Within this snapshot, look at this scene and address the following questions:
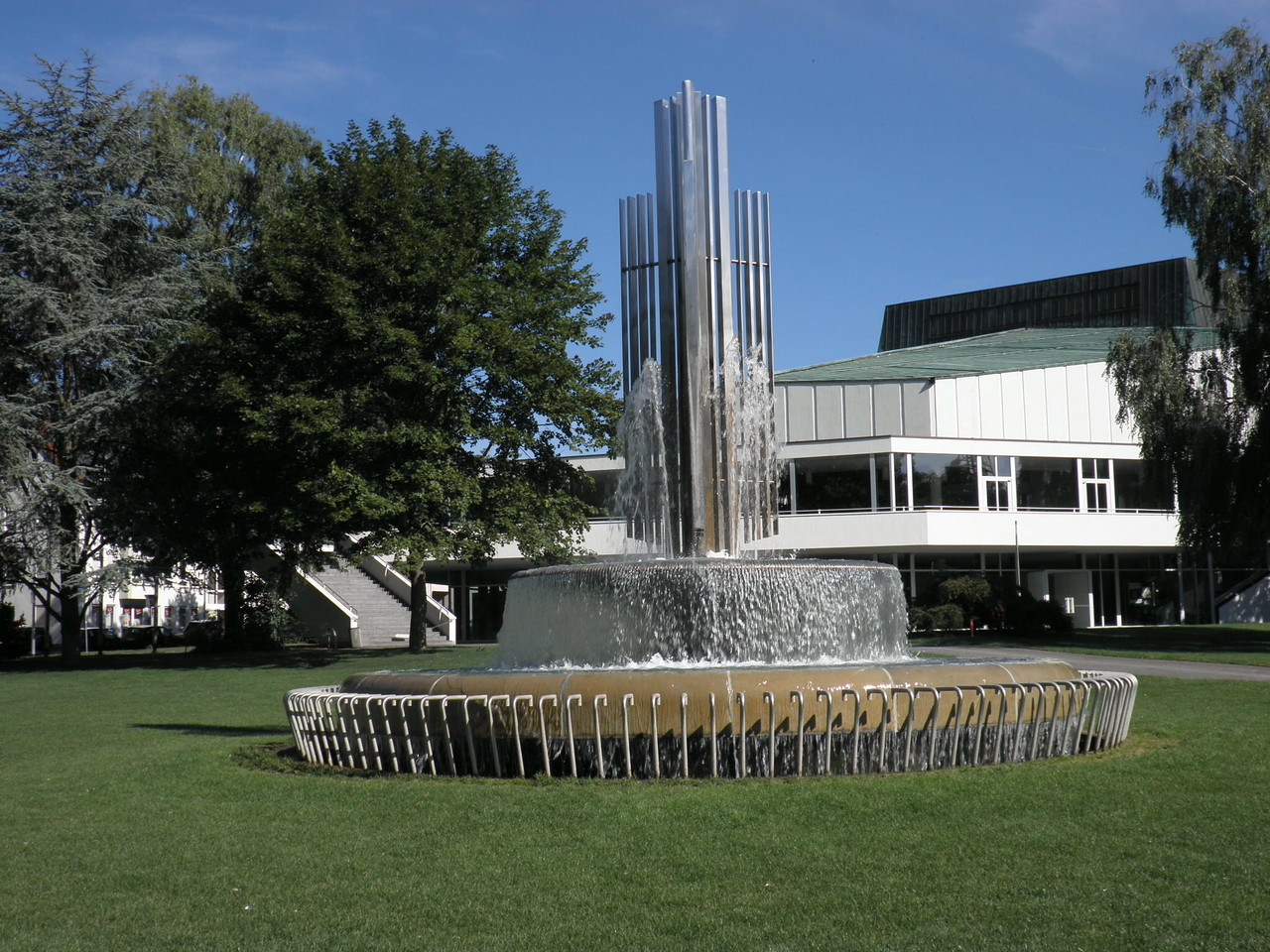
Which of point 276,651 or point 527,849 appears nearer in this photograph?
point 527,849

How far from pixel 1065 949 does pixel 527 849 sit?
3.26 meters

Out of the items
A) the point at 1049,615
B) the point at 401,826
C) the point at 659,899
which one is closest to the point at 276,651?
the point at 1049,615

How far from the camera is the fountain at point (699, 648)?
10.3 m

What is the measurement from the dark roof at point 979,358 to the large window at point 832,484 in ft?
10.5

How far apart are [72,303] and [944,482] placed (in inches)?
1080

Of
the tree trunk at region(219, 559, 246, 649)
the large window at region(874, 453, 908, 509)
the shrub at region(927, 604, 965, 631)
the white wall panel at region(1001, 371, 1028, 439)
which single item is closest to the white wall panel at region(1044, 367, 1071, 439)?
the white wall panel at region(1001, 371, 1028, 439)

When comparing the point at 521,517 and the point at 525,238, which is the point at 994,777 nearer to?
the point at 521,517

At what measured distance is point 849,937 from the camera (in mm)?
5816

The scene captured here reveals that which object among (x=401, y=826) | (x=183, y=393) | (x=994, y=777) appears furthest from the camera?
(x=183, y=393)

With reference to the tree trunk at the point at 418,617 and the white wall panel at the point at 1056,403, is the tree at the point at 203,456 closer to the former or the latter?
the tree trunk at the point at 418,617

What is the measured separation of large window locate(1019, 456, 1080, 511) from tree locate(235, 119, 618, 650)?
1846 cm

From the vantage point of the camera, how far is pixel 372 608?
1914 inches

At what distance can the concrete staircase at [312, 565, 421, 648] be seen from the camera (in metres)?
47.0

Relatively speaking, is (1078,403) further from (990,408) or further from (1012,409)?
(990,408)
